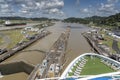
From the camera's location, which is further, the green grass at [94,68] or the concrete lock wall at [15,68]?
the concrete lock wall at [15,68]

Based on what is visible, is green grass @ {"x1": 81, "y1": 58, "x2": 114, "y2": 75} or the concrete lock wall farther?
the concrete lock wall

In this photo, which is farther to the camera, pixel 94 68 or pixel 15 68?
pixel 15 68

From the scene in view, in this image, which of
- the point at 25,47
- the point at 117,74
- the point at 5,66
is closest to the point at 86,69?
the point at 117,74

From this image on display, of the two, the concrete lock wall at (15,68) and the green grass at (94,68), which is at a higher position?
the green grass at (94,68)

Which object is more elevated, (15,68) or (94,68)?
(94,68)

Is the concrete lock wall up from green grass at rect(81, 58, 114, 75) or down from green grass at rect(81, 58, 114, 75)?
down
